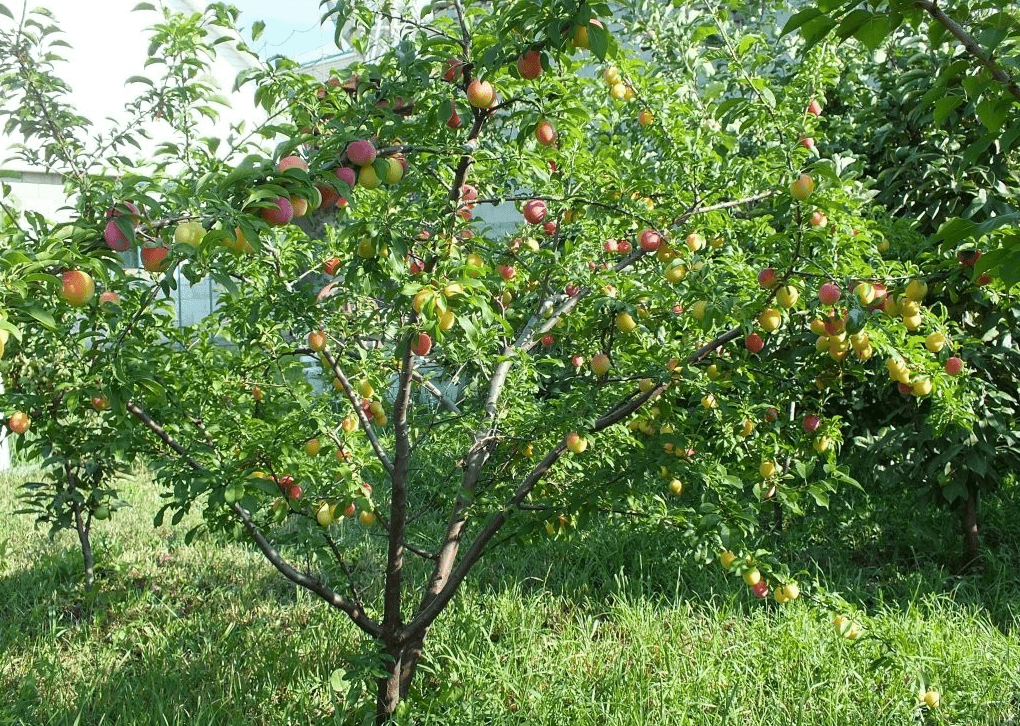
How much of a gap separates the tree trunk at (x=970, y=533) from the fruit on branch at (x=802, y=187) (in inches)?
86.3

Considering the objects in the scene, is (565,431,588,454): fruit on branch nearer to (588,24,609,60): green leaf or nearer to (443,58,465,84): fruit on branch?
(443,58,465,84): fruit on branch

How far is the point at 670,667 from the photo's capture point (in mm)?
2732

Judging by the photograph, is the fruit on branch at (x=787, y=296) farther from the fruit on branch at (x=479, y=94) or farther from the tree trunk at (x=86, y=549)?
the tree trunk at (x=86, y=549)

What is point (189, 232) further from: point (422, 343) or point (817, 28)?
point (817, 28)

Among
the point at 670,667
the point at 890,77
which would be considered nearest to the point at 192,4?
the point at 890,77

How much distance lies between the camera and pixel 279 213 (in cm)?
139

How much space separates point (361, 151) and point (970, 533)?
326 cm

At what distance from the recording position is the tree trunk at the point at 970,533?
3597mm

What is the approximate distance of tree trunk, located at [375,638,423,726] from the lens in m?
2.38

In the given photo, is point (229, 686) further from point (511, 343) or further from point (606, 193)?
→ point (606, 193)

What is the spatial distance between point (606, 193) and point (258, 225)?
134 centimetres

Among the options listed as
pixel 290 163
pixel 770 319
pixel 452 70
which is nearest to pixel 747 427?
pixel 770 319

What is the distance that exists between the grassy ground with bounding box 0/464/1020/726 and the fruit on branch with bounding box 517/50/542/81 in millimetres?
1549

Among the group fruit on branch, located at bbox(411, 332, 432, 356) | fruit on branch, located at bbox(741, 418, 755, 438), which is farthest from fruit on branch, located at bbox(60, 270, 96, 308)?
fruit on branch, located at bbox(741, 418, 755, 438)
